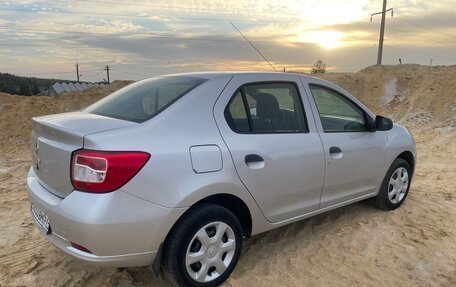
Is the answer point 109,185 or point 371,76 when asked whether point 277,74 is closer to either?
point 109,185

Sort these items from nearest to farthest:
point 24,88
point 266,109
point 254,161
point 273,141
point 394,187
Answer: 1. point 254,161
2. point 273,141
3. point 266,109
4. point 394,187
5. point 24,88

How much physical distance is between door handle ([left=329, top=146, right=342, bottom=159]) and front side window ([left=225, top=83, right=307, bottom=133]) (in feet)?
1.16

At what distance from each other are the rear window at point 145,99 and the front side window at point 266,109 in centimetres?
37

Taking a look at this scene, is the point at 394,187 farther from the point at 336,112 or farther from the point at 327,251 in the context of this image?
the point at 327,251

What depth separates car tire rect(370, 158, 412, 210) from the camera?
4.80 metres

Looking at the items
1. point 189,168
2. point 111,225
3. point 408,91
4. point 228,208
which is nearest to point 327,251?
point 228,208

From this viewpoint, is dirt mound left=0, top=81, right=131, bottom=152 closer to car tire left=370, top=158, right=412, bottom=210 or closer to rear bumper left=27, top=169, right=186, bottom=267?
rear bumper left=27, top=169, right=186, bottom=267

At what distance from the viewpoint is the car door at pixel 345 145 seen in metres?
3.91

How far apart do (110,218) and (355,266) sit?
2.22 m

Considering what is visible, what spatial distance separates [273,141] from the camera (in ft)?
11.2

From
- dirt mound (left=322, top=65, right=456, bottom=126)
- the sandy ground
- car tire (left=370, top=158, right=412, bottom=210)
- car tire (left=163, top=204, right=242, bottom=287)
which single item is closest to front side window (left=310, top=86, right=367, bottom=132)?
car tire (left=370, top=158, right=412, bottom=210)

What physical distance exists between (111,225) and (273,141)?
1484 mm

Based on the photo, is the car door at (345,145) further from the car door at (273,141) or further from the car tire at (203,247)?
the car tire at (203,247)

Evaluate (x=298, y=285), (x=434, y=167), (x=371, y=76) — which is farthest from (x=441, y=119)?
(x=298, y=285)
